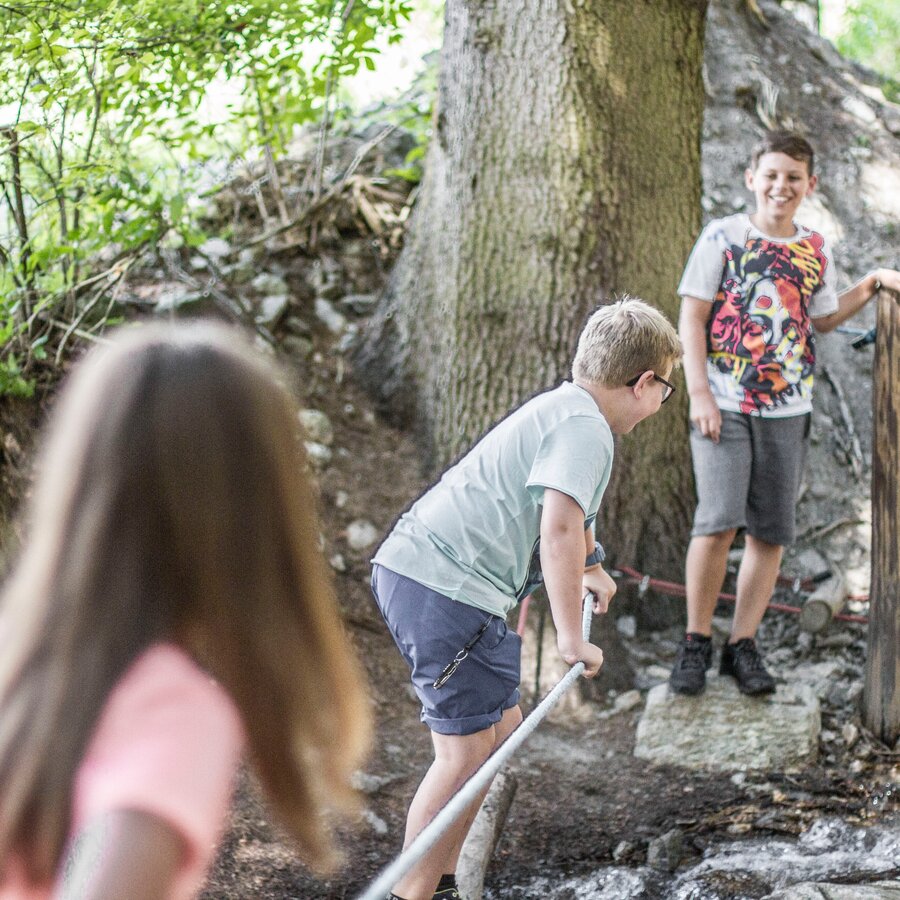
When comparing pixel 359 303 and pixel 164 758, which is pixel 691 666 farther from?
pixel 164 758

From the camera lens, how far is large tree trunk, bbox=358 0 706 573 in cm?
410

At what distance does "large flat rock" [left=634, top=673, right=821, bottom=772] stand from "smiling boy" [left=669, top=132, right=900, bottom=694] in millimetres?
70

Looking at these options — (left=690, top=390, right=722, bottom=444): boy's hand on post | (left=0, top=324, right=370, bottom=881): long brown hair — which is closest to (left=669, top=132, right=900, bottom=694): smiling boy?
(left=690, top=390, right=722, bottom=444): boy's hand on post

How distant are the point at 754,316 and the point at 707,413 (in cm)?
39

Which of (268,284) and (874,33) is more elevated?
(874,33)

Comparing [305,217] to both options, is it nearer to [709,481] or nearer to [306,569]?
[709,481]

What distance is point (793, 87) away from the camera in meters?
6.97

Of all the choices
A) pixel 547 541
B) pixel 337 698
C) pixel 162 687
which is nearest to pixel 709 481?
pixel 547 541

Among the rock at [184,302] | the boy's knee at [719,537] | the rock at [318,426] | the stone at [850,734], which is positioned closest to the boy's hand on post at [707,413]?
the boy's knee at [719,537]

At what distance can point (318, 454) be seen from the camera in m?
4.57

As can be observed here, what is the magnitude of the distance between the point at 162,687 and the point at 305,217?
4378 mm

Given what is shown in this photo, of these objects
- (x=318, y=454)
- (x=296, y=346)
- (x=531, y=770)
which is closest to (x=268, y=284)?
(x=296, y=346)

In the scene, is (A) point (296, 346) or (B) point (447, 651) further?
(A) point (296, 346)

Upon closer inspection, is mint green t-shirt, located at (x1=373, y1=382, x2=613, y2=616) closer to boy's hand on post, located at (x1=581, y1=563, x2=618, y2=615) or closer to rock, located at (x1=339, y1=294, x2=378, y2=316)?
boy's hand on post, located at (x1=581, y1=563, x2=618, y2=615)
